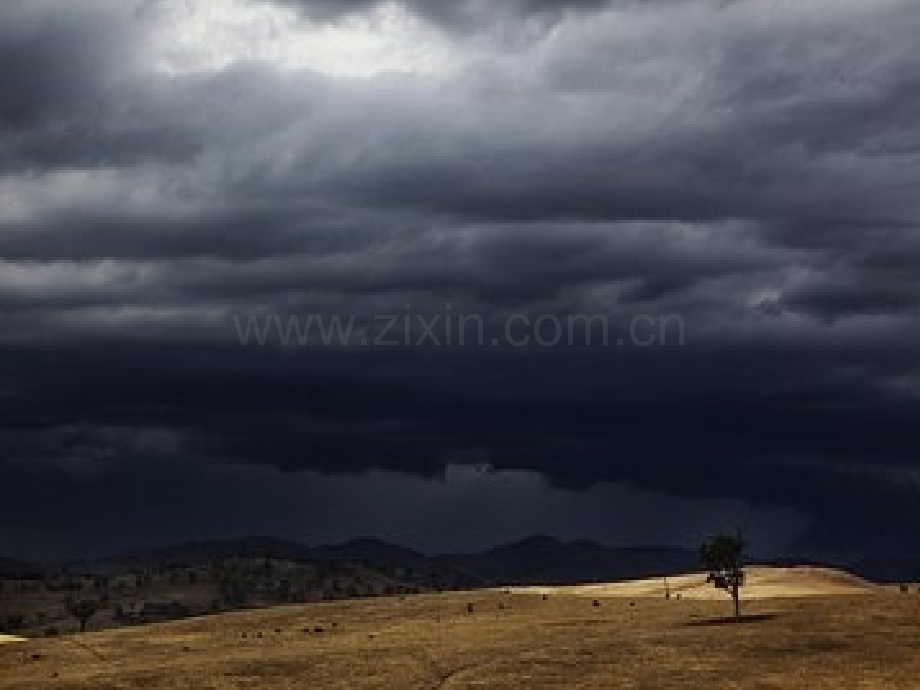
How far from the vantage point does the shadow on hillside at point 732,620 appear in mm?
124938

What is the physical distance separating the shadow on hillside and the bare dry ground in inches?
11.4

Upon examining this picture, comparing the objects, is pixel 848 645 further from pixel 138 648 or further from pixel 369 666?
pixel 138 648

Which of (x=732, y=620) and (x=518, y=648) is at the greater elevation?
(x=732, y=620)

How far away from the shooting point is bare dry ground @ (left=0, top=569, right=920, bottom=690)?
9675cm

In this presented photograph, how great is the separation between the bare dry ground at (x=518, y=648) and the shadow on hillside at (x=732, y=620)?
0.29 metres

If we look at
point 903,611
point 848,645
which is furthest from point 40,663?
point 903,611

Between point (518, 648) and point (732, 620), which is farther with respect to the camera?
point (732, 620)

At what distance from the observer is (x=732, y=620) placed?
12788 centimetres

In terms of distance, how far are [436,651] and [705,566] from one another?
33.8m

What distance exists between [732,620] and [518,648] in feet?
85.2

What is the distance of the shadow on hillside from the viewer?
124938 mm

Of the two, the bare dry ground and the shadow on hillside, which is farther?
the shadow on hillside

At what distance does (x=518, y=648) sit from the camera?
11281 cm

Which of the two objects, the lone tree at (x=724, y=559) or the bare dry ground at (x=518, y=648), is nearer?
the bare dry ground at (x=518, y=648)
